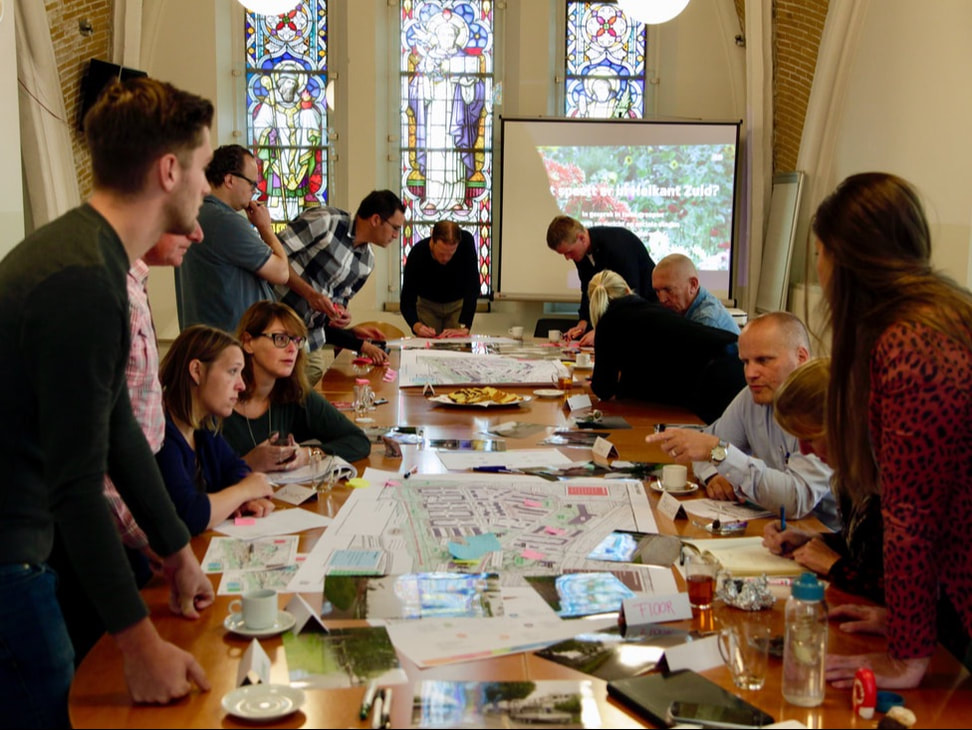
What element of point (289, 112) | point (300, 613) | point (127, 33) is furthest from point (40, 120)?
point (300, 613)

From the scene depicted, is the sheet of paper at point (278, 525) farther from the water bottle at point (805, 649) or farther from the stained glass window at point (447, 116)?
the stained glass window at point (447, 116)

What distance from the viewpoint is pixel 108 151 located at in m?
1.60

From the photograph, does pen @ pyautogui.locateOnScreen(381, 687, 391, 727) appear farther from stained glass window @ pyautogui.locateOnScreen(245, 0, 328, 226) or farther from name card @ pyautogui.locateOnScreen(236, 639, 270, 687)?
stained glass window @ pyautogui.locateOnScreen(245, 0, 328, 226)

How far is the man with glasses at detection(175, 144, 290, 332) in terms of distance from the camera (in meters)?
4.38

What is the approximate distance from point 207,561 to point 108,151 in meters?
0.98

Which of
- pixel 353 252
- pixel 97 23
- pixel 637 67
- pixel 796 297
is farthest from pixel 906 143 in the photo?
pixel 97 23

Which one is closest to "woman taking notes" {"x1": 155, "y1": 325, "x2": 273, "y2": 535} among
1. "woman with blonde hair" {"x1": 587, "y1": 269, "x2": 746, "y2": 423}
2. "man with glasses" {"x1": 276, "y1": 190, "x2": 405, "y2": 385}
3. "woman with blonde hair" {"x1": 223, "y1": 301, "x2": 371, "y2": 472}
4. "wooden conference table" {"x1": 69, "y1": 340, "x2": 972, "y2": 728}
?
"woman with blonde hair" {"x1": 223, "y1": 301, "x2": 371, "y2": 472}

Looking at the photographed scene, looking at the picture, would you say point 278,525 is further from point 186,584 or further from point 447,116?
point 447,116

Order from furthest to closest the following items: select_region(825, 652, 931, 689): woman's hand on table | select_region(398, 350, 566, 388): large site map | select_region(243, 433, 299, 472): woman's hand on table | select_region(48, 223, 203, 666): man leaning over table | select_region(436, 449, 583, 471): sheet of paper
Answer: select_region(398, 350, 566, 388): large site map → select_region(436, 449, 583, 471): sheet of paper → select_region(243, 433, 299, 472): woman's hand on table → select_region(48, 223, 203, 666): man leaning over table → select_region(825, 652, 931, 689): woman's hand on table

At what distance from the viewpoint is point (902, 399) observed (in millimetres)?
1627

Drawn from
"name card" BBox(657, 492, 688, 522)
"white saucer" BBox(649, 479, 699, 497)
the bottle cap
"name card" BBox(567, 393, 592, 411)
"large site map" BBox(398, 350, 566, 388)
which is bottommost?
"large site map" BBox(398, 350, 566, 388)

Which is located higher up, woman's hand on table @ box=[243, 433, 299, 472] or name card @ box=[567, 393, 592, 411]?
woman's hand on table @ box=[243, 433, 299, 472]

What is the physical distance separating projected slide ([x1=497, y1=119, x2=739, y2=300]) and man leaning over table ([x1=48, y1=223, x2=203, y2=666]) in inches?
235

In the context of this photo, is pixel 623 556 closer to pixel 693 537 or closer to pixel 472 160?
pixel 693 537
